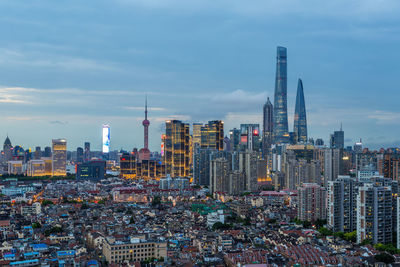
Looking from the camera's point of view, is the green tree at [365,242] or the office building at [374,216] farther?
the office building at [374,216]

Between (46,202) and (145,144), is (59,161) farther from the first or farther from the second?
(46,202)

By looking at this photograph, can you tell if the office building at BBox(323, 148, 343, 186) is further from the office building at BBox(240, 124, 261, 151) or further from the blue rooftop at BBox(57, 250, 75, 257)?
the blue rooftop at BBox(57, 250, 75, 257)

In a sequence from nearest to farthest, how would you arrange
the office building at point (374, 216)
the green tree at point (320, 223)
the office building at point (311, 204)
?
the office building at point (374, 216) < the green tree at point (320, 223) < the office building at point (311, 204)

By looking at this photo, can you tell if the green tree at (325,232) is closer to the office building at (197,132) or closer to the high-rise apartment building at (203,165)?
the high-rise apartment building at (203,165)

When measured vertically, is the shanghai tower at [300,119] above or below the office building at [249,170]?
above

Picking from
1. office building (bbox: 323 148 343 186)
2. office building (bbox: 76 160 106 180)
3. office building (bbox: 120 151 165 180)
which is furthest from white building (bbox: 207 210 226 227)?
office building (bbox: 120 151 165 180)


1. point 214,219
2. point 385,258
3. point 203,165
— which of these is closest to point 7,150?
point 203,165

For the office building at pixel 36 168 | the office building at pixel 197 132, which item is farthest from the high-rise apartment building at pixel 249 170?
the office building at pixel 36 168
